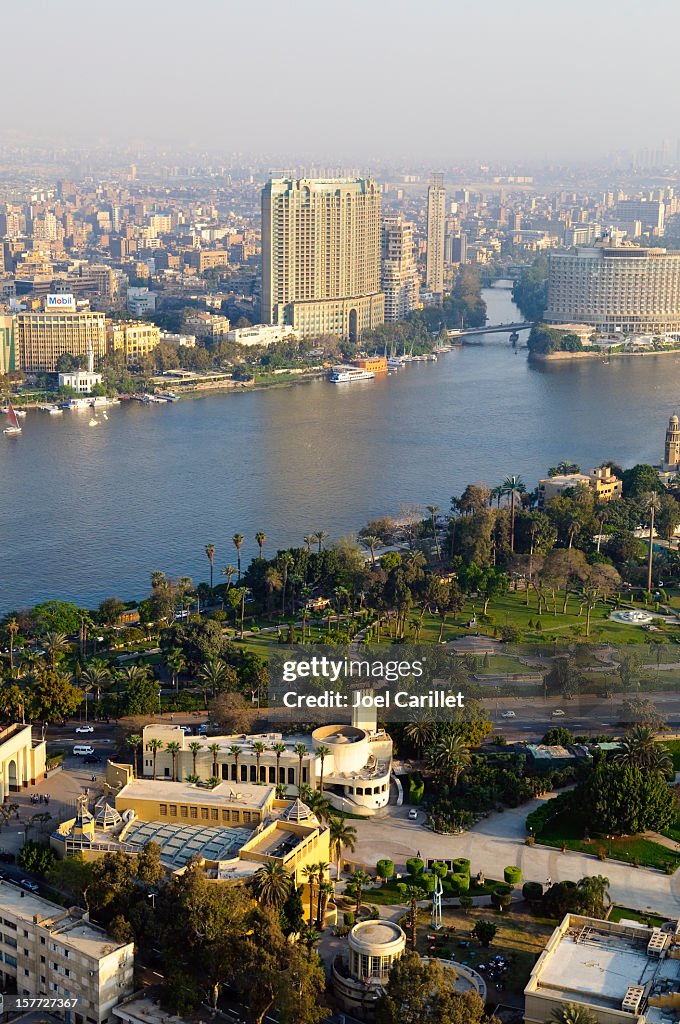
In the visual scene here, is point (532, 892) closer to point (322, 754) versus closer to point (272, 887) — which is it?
point (272, 887)

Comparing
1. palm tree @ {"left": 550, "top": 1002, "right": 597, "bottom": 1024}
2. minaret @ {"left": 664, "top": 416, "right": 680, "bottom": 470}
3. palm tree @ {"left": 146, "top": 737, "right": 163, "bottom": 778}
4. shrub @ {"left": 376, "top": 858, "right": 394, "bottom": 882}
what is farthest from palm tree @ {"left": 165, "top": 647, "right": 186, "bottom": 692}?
minaret @ {"left": 664, "top": 416, "right": 680, "bottom": 470}

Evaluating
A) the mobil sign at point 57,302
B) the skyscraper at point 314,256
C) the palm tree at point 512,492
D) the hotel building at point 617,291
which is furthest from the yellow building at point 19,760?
the hotel building at point 617,291

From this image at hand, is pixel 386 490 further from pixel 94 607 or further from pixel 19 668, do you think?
pixel 19 668

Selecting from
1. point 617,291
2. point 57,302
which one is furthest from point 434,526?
point 617,291

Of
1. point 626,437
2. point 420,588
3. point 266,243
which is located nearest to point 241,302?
→ point 266,243

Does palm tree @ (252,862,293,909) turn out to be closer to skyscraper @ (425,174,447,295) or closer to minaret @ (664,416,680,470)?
minaret @ (664,416,680,470)

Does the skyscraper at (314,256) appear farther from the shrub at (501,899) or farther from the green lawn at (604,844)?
the shrub at (501,899)

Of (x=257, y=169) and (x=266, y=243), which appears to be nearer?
(x=266, y=243)

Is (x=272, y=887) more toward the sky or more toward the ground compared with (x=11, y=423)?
more toward the sky
